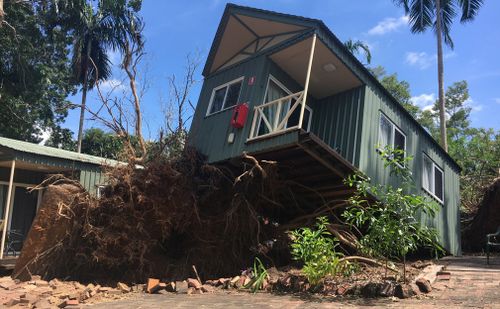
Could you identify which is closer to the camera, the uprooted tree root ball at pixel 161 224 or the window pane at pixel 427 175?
the uprooted tree root ball at pixel 161 224

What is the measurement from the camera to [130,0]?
25.7 meters

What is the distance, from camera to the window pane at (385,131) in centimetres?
1145

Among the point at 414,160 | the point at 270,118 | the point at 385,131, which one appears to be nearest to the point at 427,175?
the point at 414,160

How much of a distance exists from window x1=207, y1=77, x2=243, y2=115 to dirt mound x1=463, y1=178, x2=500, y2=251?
33.2 feet

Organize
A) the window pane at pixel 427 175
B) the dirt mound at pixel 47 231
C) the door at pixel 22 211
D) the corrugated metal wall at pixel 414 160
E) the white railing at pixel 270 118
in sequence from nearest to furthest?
A: the white railing at pixel 270 118
the dirt mound at pixel 47 231
the corrugated metal wall at pixel 414 160
the window pane at pixel 427 175
the door at pixel 22 211

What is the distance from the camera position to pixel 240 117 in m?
10.3

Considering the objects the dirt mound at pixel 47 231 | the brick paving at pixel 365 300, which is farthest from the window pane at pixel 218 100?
the brick paving at pixel 365 300

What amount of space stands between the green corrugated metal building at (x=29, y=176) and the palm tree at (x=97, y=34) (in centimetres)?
1039

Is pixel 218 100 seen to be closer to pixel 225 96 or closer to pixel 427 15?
pixel 225 96

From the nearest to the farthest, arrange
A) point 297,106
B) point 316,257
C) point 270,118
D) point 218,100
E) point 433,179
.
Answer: point 316,257 < point 270,118 < point 297,106 < point 218,100 < point 433,179

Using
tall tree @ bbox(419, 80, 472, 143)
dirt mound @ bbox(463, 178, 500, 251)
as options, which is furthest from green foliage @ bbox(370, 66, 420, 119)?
dirt mound @ bbox(463, 178, 500, 251)

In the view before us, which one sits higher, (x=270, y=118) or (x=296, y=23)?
(x=296, y=23)

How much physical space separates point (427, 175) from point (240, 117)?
21.7 ft

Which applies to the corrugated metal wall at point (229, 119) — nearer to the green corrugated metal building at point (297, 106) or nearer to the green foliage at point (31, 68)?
the green corrugated metal building at point (297, 106)
